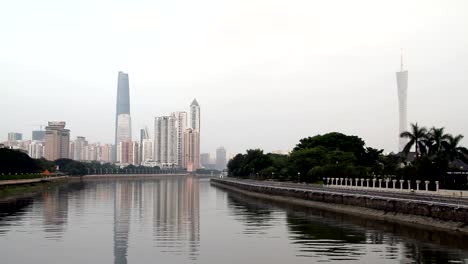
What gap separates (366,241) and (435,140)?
60498 mm

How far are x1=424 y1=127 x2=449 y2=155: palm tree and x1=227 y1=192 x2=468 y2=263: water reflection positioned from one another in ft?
144

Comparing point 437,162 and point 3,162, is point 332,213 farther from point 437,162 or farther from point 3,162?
point 3,162

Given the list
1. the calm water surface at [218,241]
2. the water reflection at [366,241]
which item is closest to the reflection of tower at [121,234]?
the calm water surface at [218,241]

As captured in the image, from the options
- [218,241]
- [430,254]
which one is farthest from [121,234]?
[430,254]

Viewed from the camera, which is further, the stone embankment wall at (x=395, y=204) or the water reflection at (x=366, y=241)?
the stone embankment wall at (x=395, y=204)

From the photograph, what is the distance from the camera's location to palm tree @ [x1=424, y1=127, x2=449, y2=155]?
3499 inches

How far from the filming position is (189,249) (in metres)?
32.2

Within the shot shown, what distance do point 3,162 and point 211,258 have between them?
381ft

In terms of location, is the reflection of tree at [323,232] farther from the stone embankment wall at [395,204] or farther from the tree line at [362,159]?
the tree line at [362,159]

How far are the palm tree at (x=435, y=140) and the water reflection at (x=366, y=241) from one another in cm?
4403


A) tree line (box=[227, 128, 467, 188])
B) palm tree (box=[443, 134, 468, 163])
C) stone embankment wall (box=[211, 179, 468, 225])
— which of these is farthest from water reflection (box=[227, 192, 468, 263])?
palm tree (box=[443, 134, 468, 163])

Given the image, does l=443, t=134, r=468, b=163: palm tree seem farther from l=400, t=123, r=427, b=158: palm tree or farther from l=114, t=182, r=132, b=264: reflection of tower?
l=114, t=182, r=132, b=264: reflection of tower

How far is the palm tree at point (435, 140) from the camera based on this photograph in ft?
292

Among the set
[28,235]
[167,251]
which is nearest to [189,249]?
[167,251]
